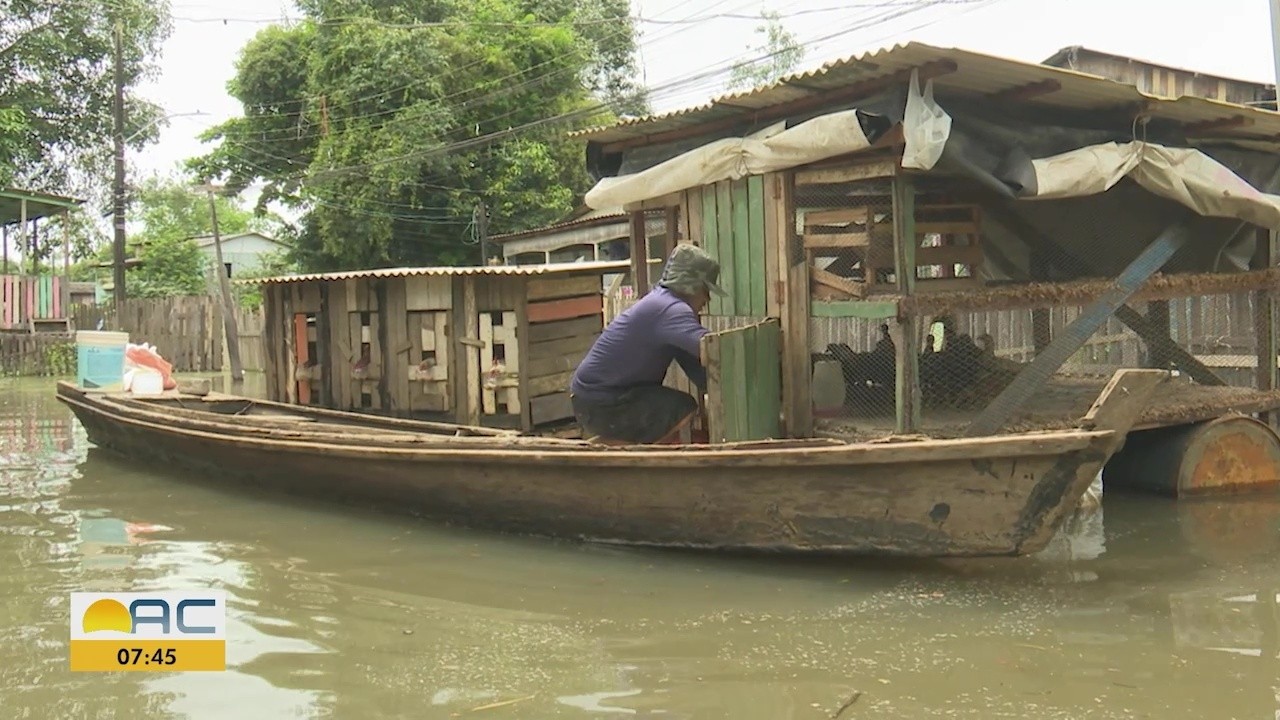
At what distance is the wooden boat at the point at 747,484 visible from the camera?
4773 mm

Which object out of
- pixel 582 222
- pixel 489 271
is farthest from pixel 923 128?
pixel 582 222

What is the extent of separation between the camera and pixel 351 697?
402 cm

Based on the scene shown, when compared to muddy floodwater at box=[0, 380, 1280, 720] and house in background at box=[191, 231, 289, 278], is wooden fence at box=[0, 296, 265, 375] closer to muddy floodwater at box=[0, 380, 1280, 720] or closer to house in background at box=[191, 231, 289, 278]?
muddy floodwater at box=[0, 380, 1280, 720]

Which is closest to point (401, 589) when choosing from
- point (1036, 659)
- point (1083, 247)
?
point (1036, 659)

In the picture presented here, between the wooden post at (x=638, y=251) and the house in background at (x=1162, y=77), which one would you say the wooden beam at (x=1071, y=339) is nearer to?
the wooden post at (x=638, y=251)

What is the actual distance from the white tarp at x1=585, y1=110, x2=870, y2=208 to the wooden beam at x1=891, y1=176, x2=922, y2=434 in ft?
1.60

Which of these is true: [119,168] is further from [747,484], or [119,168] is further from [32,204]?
[747,484]

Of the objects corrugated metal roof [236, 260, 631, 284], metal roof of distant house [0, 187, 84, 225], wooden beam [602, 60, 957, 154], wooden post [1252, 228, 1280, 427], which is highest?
metal roof of distant house [0, 187, 84, 225]

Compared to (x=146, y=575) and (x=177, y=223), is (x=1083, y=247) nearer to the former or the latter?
(x=146, y=575)

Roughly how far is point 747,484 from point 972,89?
10.2 feet

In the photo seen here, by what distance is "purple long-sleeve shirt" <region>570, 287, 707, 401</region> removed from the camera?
627 centimetres

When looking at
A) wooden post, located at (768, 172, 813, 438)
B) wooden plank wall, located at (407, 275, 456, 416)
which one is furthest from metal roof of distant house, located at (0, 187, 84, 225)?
wooden post, located at (768, 172, 813, 438)

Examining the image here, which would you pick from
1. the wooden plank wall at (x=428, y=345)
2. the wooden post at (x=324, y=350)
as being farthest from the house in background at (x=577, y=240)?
the wooden plank wall at (x=428, y=345)

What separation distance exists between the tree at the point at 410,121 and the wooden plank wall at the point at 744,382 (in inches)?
727
